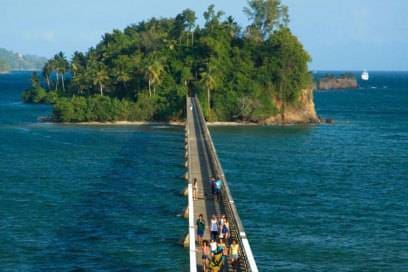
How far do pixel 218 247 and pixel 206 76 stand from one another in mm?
88926

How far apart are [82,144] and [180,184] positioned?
3015 centimetres

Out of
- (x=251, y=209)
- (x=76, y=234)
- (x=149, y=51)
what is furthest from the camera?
(x=149, y=51)

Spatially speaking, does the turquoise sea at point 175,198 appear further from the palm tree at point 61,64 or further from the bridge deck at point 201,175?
the palm tree at point 61,64

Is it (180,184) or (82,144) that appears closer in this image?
(180,184)

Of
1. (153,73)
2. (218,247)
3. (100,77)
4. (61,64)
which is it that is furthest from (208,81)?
(218,247)

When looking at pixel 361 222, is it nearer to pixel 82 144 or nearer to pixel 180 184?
pixel 180 184

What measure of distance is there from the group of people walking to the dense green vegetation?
82.6 metres

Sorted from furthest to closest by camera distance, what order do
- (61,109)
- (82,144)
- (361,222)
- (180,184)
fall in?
(61,109) → (82,144) → (180,184) → (361,222)

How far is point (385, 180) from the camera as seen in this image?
221ft

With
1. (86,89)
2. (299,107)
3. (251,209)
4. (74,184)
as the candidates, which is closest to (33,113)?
(86,89)

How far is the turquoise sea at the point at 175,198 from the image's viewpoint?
136 feet

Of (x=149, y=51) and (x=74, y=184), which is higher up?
(x=149, y=51)

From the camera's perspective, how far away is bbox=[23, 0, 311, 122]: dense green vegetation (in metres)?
119

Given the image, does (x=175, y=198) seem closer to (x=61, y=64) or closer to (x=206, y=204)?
(x=206, y=204)
